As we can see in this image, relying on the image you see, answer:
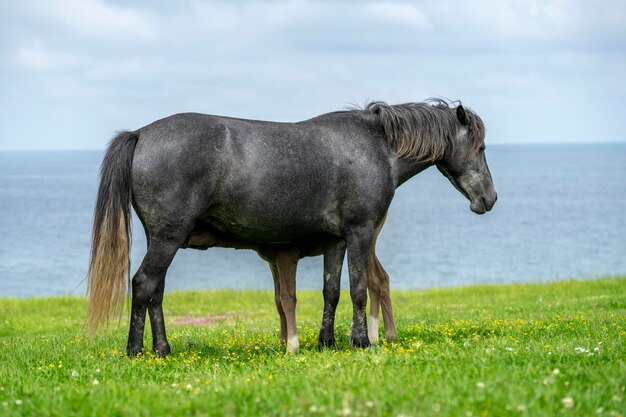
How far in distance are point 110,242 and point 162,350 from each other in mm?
1526

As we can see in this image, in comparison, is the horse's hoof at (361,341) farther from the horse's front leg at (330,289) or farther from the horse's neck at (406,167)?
the horse's neck at (406,167)

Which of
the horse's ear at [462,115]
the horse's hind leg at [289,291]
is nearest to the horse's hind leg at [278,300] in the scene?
the horse's hind leg at [289,291]

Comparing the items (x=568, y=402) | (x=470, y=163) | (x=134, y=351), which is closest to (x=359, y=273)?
(x=470, y=163)

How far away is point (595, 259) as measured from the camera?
232 ft

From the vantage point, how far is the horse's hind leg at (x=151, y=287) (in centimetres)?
1058


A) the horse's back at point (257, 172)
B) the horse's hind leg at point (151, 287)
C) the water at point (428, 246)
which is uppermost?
the horse's back at point (257, 172)

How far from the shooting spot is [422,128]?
1169 cm

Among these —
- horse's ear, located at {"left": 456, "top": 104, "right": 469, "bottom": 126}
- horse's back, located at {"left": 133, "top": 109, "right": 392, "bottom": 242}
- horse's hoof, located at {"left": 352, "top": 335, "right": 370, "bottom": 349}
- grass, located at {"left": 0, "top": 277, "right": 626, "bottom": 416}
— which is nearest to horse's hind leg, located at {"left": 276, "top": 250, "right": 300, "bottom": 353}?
grass, located at {"left": 0, "top": 277, "right": 626, "bottom": 416}

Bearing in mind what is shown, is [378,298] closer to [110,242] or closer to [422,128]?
[422,128]

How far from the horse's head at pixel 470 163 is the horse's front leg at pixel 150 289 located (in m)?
3.98

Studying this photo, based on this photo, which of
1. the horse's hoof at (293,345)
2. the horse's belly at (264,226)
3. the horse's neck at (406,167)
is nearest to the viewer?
the horse's belly at (264,226)

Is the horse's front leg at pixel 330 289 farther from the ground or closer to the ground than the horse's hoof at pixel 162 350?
farther from the ground

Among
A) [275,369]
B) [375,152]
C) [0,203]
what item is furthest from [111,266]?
[0,203]

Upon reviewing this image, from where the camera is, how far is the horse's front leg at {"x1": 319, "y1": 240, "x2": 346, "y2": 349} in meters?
11.6
